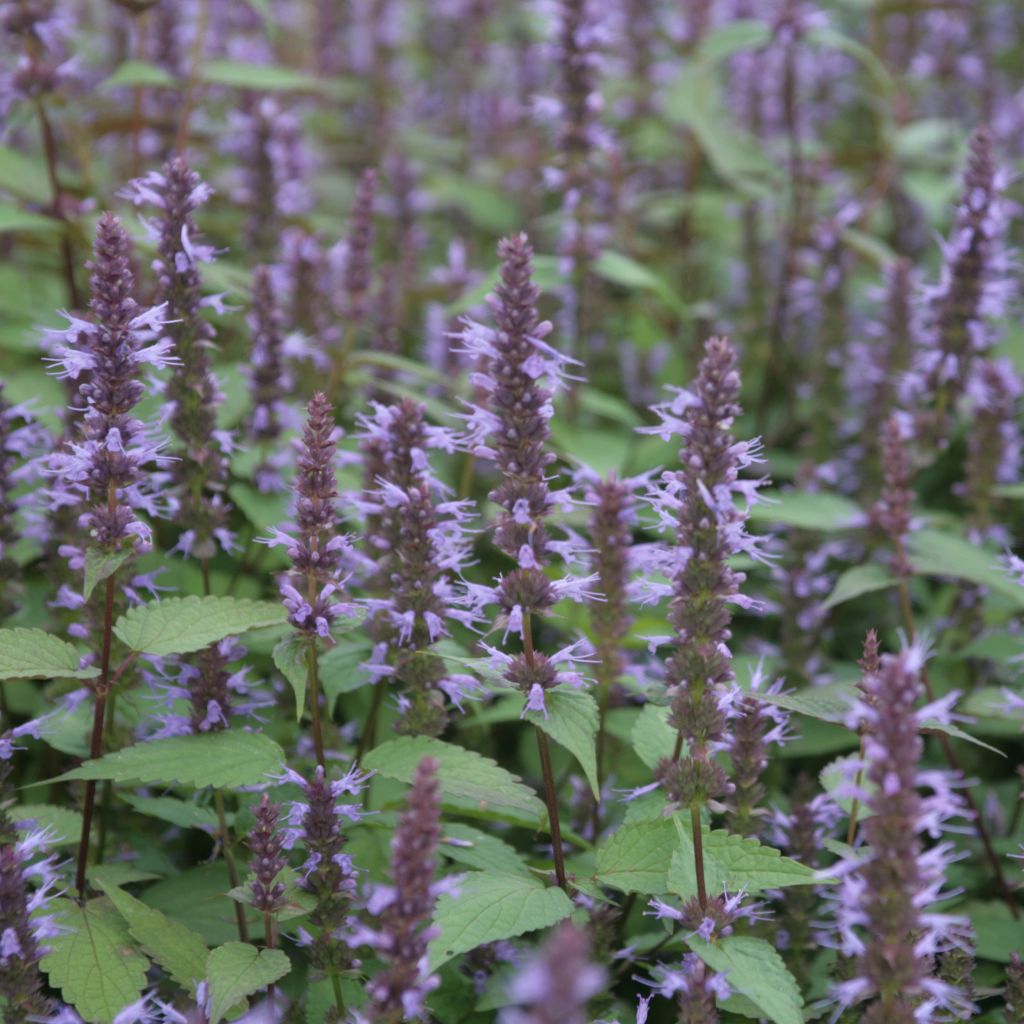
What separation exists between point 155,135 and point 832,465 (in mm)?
4159

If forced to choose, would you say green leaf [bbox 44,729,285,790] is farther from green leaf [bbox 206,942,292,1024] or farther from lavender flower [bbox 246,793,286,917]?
green leaf [bbox 206,942,292,1024]

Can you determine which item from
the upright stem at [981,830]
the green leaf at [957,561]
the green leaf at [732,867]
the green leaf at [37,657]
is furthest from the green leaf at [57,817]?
the green leaf at [957,561]

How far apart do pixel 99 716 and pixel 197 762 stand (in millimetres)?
313

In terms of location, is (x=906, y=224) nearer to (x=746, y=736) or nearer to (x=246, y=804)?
(x=746, y=736)

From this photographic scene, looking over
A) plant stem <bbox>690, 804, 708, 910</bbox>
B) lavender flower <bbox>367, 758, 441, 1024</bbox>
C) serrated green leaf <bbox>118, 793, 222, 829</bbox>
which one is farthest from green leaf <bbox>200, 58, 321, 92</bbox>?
lavender flower <bbox>367, 758, 441, 1024</bbox>

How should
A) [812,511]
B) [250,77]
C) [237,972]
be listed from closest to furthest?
[237,972] → [812,511] → [250,77]

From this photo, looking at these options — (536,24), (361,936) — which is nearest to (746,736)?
(361,936)

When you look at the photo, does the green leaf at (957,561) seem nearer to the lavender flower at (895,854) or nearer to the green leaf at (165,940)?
the lavender flower at (895,854)

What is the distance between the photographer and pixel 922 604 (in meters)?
5.35

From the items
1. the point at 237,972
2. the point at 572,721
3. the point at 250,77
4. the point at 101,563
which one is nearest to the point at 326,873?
the point at 237,972

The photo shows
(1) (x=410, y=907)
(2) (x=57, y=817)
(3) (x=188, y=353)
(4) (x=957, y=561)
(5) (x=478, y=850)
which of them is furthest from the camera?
(4) (x=957, y=561)

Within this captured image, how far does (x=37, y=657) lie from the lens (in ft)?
9.82

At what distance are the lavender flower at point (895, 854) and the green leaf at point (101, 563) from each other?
170cm

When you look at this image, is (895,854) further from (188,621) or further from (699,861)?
(188,621)
